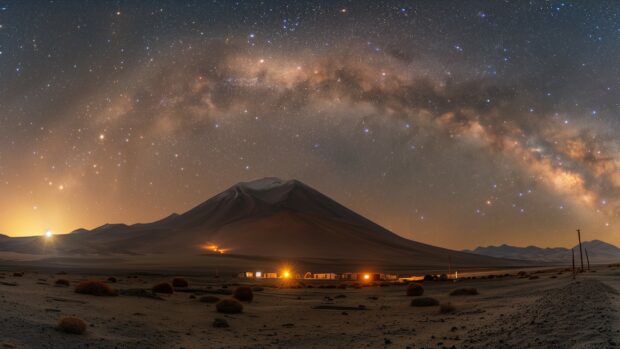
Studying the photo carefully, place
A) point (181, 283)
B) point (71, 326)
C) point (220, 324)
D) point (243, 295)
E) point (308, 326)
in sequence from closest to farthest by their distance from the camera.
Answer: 1. point (71, 326)
2. point (220, 324)
3. point (308, 326)
4. point (243, 295)
5. point (181, 283)

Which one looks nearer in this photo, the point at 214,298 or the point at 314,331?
the point at 314,331

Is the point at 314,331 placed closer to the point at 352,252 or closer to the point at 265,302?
the point at 265,302

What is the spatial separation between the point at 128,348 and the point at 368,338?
908 centimetres

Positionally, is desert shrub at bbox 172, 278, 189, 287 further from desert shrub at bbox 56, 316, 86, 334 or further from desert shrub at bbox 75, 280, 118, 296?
desert shrub at bbox 56, 316, 86, 334

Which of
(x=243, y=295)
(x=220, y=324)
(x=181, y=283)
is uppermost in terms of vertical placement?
(x=220, y=324)

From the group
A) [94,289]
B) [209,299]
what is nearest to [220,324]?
[209,299]

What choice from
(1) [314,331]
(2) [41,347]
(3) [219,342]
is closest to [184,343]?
(3) [219,342]

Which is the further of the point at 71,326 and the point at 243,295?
the point at 243,295

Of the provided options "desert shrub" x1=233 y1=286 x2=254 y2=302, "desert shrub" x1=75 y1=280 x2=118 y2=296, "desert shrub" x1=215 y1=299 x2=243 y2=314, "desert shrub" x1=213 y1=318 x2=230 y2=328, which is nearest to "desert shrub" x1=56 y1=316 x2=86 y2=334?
"desert shrub" x1=213 y1=318 x2=230 y2=328

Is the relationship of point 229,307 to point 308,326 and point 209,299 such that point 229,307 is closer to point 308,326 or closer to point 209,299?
point 209,299

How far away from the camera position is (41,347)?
14.3 meters

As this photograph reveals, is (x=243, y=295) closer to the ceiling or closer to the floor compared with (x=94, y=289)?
closer to the floor

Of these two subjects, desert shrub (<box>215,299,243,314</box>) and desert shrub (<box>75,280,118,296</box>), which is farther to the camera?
desert shrub (<box>75,280,118,296</box>)

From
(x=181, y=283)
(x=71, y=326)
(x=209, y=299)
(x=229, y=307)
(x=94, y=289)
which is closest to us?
(x=71, y=326)
